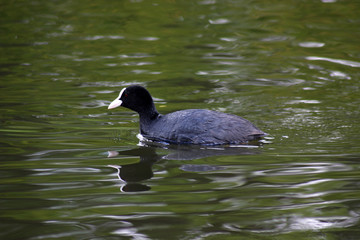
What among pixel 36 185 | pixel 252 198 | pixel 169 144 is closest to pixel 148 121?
pixel 169 144

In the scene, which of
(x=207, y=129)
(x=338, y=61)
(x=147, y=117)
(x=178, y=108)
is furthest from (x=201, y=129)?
(x=338, y=61)

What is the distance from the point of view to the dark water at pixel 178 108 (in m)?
5.25

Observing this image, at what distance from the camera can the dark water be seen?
5.25 m

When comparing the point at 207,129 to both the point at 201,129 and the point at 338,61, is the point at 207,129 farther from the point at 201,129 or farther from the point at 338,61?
the point at 338,61

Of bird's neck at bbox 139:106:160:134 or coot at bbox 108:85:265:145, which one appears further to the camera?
bird's neck at bbox 139:106:160:134

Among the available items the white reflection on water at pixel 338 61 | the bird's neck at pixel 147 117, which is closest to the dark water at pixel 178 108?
the white reflection on water at pixel 338 61

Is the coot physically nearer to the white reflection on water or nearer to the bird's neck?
the bird's neck

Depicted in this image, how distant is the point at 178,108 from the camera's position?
9.90m

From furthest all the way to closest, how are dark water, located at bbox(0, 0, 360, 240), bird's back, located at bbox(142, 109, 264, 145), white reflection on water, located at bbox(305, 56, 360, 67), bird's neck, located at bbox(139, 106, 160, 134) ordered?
white reflection on water, located at bbox(305, 56, 360, 67) → bird's neck, located at bbox(139, 106, 160, 134) → bird's back, located at bbox(142, 109, 264, 145) → dark water, located at bbox(0, 0, 360, 240)

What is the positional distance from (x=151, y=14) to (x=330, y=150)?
10.1 meters

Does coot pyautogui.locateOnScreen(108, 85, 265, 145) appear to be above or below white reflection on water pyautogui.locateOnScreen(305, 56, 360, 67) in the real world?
below

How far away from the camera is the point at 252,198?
5.64 meters

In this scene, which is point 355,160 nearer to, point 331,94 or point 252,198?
point 252,198

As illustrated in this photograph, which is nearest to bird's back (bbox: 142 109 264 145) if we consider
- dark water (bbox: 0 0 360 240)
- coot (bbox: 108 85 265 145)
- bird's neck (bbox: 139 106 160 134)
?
coot (bbox: 108 85 265 145)
